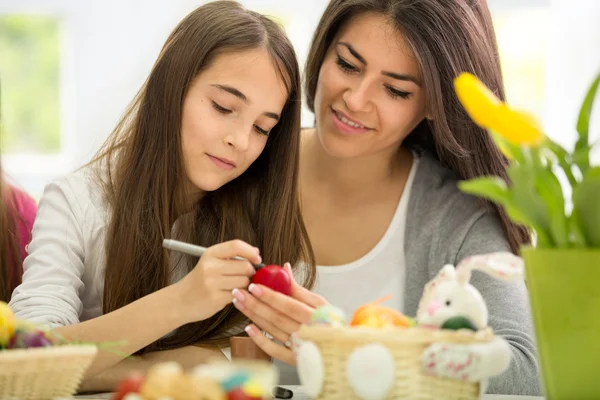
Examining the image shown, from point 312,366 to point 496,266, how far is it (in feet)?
0.91

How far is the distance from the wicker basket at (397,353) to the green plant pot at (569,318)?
11cm

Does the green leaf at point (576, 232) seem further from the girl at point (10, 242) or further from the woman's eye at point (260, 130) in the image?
the girl at point (10, 242)

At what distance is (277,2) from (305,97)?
14.6 ft

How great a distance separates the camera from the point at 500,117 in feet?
2.80

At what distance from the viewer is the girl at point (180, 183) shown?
5.59ft

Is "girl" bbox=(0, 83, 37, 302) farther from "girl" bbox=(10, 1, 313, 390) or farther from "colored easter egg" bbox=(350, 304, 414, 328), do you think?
"colored easter egg" bbox=(350, 304, 414, 328)

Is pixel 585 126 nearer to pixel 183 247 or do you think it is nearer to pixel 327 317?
pixel 327 317

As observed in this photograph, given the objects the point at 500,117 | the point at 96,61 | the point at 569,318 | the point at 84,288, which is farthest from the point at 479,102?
the point at 96,61

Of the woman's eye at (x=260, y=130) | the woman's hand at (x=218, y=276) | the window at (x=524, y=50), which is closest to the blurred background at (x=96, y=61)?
the window at (x=524, y=50)

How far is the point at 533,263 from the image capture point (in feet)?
3.11

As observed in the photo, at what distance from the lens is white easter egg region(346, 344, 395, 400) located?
3.20 feet

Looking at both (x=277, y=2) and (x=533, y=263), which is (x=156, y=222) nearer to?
(x=533, y=263)

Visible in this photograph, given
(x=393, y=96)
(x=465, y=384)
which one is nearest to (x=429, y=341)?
(x=465, y=384)

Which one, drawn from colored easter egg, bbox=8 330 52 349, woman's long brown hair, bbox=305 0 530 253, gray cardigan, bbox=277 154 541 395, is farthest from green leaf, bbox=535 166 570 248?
woman's long brown hair, bbox=305 0 530 253
